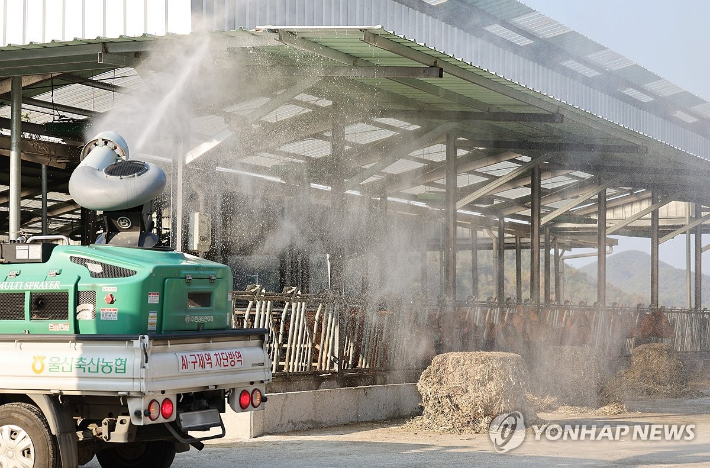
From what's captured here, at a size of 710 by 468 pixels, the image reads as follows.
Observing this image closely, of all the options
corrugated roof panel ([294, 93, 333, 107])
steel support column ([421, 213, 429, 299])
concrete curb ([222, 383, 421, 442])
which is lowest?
concrete curb ([222, 383, 421, 442])

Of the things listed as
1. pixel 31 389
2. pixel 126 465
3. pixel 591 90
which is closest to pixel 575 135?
pixel 591 90

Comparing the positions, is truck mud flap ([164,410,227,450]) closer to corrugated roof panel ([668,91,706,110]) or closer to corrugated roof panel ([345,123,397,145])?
corrugated roof panel ([345,123,397,145])

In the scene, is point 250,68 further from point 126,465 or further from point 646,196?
point 646,196

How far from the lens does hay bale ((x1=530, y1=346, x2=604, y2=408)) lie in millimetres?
17547

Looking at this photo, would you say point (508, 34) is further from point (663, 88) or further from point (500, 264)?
point (500, 264)

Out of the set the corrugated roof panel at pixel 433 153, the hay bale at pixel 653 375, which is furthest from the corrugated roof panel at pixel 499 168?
the hay bale at pixel 653 375

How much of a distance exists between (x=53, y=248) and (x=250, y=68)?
23.9 ft

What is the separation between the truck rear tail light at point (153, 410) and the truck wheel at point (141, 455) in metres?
1.83

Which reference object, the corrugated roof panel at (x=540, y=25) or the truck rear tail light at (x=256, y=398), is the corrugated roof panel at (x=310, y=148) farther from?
the truck rear tail light at (x=256, y=398)

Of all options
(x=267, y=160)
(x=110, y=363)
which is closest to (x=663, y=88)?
(x=267, y=160)

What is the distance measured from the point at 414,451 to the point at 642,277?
152 metres

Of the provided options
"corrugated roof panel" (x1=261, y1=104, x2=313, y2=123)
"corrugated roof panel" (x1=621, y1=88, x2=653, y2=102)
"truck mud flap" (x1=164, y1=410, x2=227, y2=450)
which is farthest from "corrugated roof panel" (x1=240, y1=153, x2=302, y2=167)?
"truck mud flap" (x1=164, y1=410, x2=227, y2=450)

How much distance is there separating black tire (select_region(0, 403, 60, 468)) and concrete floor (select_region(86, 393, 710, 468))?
247 cm

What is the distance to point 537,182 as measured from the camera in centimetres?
2425
